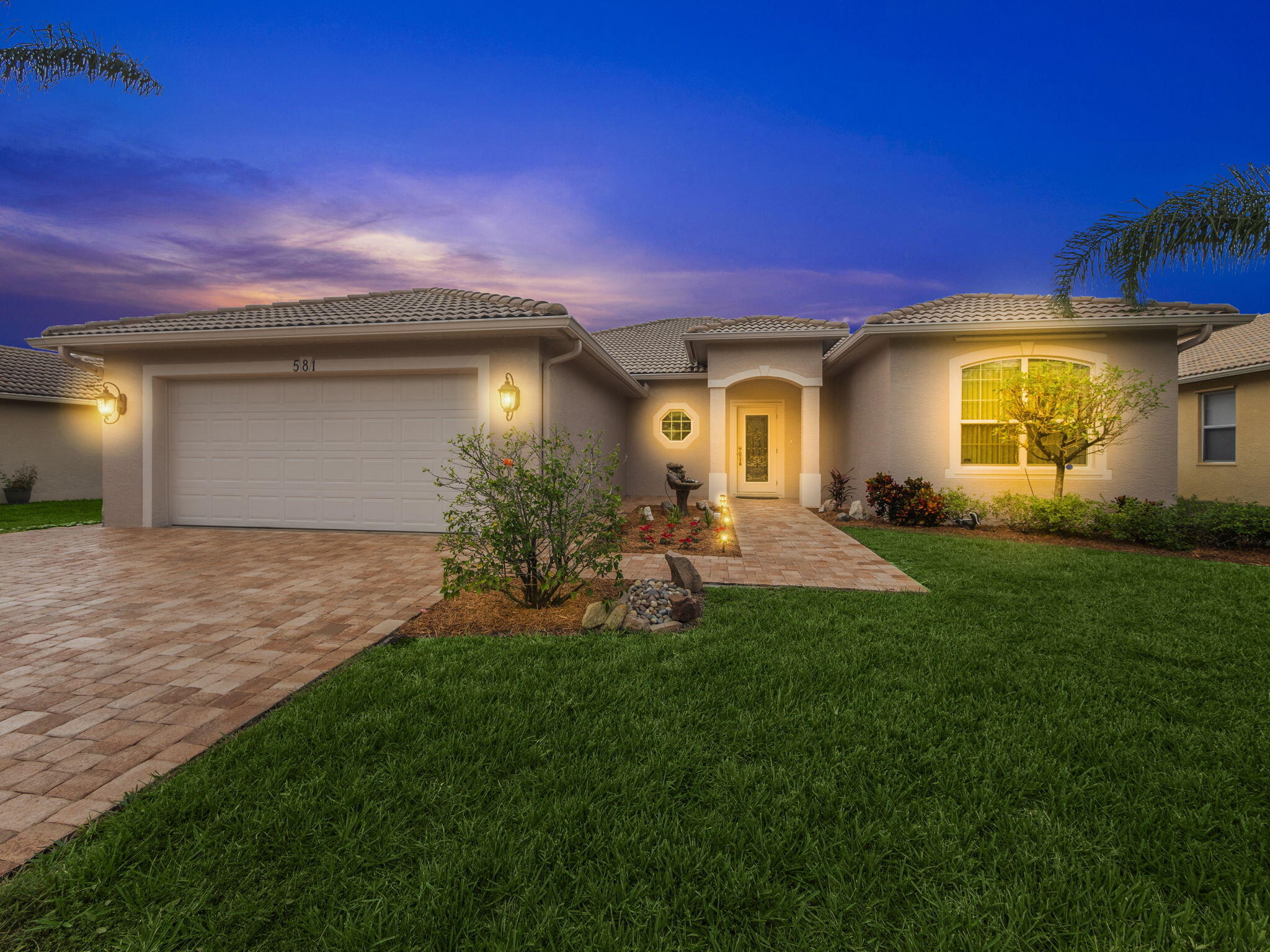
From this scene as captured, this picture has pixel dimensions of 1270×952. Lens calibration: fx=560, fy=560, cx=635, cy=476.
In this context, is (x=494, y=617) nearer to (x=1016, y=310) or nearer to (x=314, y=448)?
(x=314, y=448)

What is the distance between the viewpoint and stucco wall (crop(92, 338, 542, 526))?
8641 mm

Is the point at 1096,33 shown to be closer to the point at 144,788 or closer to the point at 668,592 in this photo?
the point at 668,592

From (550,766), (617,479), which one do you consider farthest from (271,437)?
(550,766)

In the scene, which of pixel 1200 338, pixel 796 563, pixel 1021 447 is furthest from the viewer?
pixel 1021 447

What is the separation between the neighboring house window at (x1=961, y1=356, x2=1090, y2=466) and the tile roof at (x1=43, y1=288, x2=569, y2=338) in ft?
24.8

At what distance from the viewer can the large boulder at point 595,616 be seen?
4258 mm

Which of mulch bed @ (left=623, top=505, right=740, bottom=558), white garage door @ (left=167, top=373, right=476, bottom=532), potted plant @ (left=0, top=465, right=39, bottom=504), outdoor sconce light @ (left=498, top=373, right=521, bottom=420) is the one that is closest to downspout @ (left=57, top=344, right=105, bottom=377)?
white garage door @ (left=167, top=373, right=476, bottom=532)

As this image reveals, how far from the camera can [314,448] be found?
922cm

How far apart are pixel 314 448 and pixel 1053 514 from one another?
467 inches

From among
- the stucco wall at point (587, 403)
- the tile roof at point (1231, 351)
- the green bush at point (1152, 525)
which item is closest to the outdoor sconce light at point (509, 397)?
the stucco wall at point (587, 403)

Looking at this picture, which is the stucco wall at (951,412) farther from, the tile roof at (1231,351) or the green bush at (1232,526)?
the tile roof at (1231,351)

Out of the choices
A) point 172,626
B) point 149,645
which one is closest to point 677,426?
point 172,626

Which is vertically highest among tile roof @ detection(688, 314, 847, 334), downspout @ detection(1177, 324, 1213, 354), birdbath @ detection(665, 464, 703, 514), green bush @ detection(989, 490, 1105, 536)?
tile roof @ detection(688, 314, 847, 334)

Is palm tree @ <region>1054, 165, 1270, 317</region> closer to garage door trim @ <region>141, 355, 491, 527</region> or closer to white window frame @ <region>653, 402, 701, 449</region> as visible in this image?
garage door trim @ <region>141, 355, 491, 527</region>
